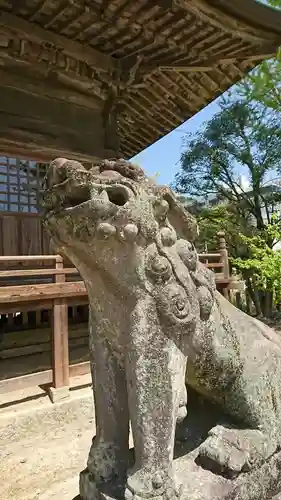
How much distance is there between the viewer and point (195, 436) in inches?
85.4

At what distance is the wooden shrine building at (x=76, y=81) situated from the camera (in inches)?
215

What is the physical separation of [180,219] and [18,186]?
23.6ft

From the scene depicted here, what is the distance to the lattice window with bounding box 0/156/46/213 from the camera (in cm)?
838

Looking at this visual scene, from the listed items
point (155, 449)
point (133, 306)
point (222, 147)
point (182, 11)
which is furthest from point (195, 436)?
point (222, 147)

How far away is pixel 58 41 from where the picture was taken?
5852mm

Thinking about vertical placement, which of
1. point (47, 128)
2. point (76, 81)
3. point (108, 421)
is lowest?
point (108, 421)

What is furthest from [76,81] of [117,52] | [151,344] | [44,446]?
[151,344]

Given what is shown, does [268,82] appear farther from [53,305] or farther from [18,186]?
[53,305]

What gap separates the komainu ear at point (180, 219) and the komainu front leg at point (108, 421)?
62cm

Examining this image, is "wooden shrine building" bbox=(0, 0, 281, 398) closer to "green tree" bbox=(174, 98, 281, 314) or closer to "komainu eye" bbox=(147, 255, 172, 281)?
"komainu eye" bbox=(147, 255, 172, 281)

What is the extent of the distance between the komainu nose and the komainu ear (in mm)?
465

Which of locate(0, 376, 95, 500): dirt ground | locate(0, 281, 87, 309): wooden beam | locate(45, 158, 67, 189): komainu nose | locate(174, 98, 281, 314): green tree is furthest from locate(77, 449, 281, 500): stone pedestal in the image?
locate(174, 98, 281, 314): green tree

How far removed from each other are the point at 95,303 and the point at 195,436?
36.5 inches

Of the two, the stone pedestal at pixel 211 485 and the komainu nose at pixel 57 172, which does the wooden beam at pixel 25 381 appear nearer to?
the stone pedestal at pixel 211 485
